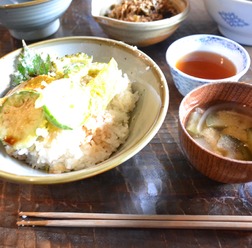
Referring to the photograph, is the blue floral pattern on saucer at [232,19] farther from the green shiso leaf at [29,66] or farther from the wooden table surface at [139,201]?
the green shiso leaf at [29,66]

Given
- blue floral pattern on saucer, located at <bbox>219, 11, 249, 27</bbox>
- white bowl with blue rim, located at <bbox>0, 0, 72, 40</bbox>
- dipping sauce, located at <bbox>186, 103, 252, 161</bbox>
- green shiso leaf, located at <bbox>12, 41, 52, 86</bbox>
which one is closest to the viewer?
dipping sauce, located at <bbox>186, 103, 252, 161</bbox>

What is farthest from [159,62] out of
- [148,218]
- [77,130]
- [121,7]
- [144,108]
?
[148,218]

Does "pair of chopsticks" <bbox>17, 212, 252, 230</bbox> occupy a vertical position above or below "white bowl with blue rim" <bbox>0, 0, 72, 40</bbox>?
below

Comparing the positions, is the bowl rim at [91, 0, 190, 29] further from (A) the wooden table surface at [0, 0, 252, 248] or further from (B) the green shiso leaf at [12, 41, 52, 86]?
(A) the wooden table surface at [0, 0, 252, 248]

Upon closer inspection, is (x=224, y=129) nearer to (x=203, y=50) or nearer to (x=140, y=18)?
(x=203, y=50)

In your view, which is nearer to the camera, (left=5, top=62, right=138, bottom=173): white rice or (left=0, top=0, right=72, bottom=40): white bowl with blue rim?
(left=5, top=62, right=138, bottom=173): white rice

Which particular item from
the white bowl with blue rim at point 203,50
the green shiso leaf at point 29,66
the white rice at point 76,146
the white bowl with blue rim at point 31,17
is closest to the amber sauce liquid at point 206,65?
the white bowl with blue rim at point 203,50

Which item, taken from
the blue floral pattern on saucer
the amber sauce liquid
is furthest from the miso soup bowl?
the blue floral pattern on saucer
